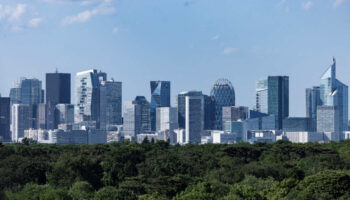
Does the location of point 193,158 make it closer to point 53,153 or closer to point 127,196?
point 53,153

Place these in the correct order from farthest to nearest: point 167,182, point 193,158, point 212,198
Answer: point 193,158 → point 167,182 → point 212,198

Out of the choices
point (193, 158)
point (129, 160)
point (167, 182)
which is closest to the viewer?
point (167, 182)

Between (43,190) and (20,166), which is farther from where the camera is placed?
(20,166)

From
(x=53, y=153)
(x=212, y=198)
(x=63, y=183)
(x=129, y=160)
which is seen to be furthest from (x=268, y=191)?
(x=53, y=153)

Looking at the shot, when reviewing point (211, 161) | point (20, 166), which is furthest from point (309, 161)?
point (20, 166)

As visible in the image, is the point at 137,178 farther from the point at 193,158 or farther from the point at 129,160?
the point at 193,158

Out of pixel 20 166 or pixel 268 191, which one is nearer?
pixel 268 191
